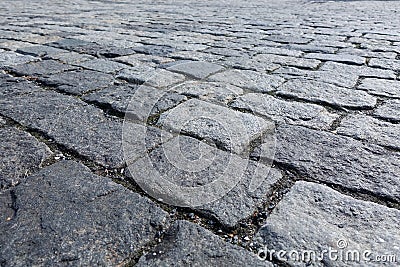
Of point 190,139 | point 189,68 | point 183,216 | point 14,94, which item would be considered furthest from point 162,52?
point 183,216

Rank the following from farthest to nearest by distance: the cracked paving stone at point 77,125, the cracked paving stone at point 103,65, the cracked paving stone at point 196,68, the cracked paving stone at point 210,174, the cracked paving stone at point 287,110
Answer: the cracked paving stone at point 103,65
the cracked paving stone at point 196,68
the cracked paving stone at point 287,110
the cracked paving stone at point 77,125
the cracked paving stone at point 210,174

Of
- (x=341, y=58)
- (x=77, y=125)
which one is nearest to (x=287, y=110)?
(x=77, y=125)

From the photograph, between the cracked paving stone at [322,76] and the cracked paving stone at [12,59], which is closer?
the cracked paving stone at [322,76]

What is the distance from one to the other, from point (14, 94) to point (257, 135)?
66.8 inches

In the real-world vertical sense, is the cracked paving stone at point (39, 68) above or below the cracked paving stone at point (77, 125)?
below

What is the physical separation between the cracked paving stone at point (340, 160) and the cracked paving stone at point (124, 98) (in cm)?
75

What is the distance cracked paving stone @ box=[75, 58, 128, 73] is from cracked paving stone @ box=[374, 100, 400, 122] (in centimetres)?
210

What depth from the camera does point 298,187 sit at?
1.40m

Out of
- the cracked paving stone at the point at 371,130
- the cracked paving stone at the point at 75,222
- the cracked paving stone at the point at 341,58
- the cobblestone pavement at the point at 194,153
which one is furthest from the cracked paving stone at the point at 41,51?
the cracked paving stone at the point at 371,130

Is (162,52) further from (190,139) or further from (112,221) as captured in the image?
(112,221)

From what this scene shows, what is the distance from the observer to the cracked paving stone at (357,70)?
2876 millimetres

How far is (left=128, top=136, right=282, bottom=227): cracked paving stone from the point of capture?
4.20ft

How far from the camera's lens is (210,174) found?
1.47 metres

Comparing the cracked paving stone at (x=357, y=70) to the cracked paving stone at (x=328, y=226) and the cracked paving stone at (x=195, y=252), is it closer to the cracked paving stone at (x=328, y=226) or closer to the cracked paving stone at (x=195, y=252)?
the cracked paving stone at (x=328, y=226)
